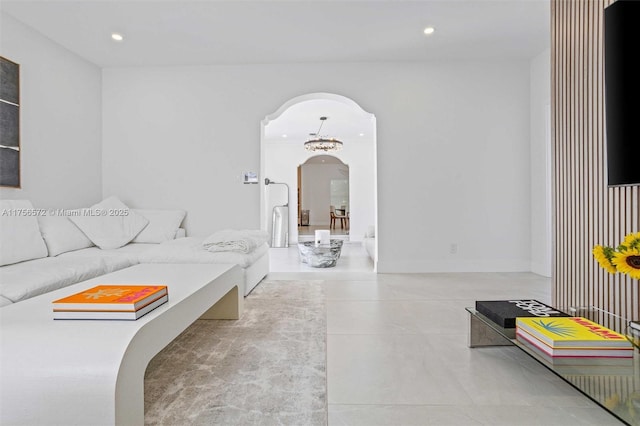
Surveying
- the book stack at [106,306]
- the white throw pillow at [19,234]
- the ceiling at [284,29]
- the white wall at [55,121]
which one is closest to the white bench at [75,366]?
the book stack at [106,306]

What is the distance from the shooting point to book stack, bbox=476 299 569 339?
1734mm

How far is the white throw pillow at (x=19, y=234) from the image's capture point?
8.87 ft

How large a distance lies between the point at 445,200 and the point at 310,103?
2847 mm

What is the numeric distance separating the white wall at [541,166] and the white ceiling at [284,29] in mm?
304

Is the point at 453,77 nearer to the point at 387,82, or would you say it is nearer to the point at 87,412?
the point at 387,82

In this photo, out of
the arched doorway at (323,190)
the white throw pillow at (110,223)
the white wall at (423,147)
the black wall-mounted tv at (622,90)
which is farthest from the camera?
the arched doorway at (323,190)

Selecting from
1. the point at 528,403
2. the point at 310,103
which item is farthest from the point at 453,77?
the point at 528,403

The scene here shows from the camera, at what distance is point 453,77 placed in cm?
452

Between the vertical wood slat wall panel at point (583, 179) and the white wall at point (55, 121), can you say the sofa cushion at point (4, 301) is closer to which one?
the white wall at point (55, 121)

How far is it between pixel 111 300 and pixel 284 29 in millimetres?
3259

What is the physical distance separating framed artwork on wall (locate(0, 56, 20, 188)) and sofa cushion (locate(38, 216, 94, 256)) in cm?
49

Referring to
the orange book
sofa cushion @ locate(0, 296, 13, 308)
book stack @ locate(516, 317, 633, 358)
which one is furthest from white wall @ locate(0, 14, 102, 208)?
book stack @ locate(516, 317, 633, 358)

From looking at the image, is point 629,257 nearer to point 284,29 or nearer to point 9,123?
point 284,29

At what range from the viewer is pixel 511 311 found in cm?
183
